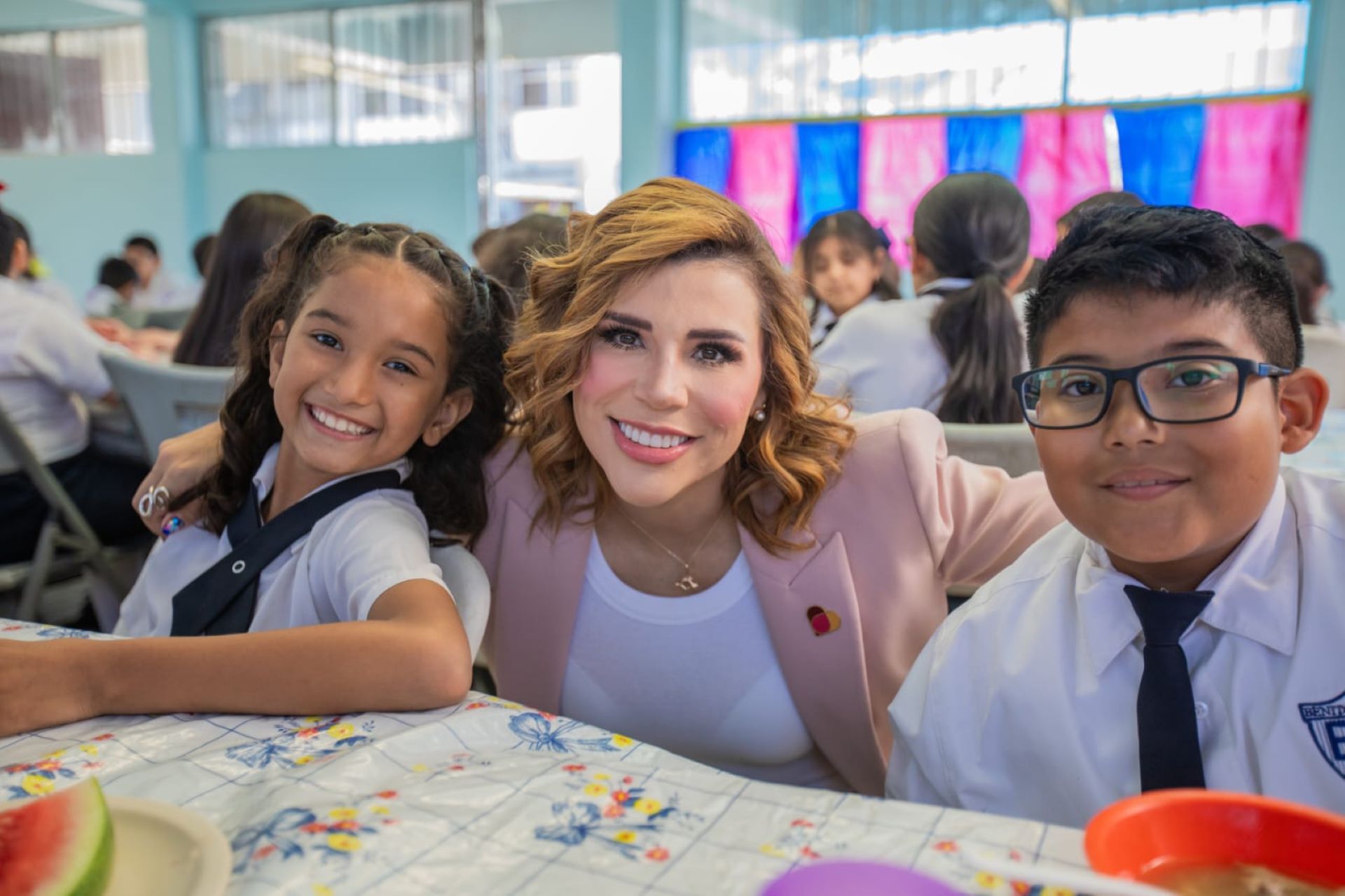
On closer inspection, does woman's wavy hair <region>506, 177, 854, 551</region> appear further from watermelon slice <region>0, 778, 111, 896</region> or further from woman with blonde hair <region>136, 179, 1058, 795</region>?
watermelon slice <region>0, 778, 111, 896</region>

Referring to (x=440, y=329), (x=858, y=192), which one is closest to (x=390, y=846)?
(x=440, y=329)

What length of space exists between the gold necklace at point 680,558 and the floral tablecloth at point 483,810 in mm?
528

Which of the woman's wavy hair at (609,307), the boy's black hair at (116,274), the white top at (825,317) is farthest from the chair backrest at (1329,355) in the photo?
the boy's black hair at (116,274)

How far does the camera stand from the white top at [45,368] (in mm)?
2721

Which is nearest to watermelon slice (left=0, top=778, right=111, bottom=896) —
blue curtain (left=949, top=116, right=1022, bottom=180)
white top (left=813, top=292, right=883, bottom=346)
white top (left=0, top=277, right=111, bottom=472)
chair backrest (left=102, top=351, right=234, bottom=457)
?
chair backrest (left=102, top=351, right=234, bottom=457)

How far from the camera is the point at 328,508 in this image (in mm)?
1278

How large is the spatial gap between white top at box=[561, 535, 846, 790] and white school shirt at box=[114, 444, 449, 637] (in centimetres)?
30

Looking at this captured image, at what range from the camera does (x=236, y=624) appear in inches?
49.4

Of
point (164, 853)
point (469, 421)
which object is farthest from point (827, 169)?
point (164, 853)

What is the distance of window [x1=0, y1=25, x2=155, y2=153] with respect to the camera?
11023mm

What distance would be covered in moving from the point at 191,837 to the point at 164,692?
0.34 metres

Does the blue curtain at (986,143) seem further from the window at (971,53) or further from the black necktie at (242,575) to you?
the black necktie at (242,575)

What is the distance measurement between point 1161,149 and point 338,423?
24.7ft

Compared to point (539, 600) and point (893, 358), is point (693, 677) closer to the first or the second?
point (539, 600)
